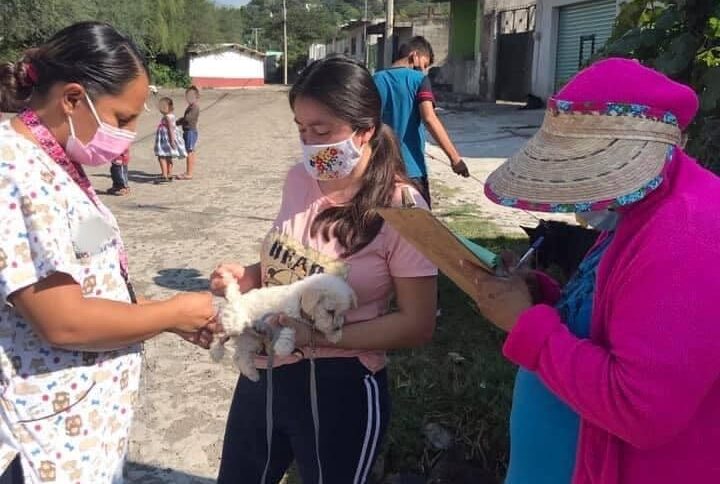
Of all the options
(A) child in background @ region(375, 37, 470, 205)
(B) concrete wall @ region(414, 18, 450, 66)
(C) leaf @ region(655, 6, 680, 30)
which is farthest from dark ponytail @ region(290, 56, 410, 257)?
(B) concrete wall @ region(414, 18, 450, 66)

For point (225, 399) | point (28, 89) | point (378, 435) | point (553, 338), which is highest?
point (28, 89)

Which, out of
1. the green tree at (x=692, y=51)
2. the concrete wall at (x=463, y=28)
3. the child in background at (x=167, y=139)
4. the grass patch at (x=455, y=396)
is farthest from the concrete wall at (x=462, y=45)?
the green tree at (x=692, y=51)

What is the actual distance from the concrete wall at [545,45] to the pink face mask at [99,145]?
18.5 metres

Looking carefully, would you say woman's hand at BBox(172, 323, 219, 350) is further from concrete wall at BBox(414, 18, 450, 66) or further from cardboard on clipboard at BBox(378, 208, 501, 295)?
concrete wall at BBox(414, 18, 450, 66)

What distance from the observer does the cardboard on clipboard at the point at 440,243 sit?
4.91 feet

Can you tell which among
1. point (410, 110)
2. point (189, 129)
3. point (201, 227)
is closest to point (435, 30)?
point (189, 129)

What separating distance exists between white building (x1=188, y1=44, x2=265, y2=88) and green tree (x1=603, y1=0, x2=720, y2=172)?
4923 centimetres

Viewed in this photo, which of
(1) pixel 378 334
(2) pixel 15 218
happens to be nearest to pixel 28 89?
(2) pixel 15 218

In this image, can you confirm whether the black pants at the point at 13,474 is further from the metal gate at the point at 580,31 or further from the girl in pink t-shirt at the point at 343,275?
the metal gate at the point at 580,31

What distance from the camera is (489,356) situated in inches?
156

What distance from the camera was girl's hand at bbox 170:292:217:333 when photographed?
1725 millimetres

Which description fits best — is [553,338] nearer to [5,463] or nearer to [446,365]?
[5,463]

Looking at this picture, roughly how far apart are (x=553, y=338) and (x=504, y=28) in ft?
78.8

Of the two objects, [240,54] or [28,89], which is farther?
[240,54]
